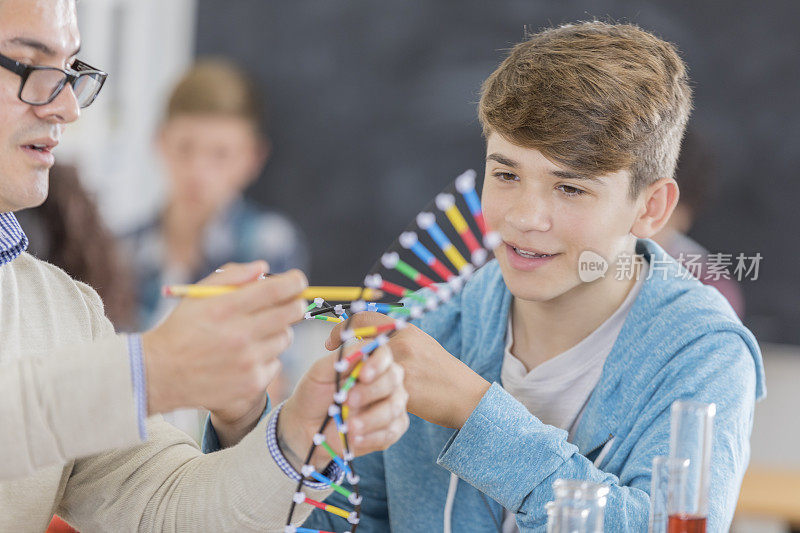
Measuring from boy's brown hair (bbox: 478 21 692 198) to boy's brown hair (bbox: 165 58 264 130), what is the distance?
2436 millimetres

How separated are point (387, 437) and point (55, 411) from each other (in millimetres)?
364

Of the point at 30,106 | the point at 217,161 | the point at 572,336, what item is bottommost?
the point at 572,336

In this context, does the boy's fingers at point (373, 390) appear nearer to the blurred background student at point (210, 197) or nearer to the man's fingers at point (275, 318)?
the man's fingers at point (275, 318)

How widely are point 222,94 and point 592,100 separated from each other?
265 cm

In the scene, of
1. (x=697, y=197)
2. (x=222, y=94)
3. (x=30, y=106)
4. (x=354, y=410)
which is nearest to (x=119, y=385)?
(x=354, y=410)

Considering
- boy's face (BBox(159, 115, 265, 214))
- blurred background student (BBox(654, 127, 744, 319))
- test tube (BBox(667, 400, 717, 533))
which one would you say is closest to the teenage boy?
test tube (BBox(667, 400, 717, 533))

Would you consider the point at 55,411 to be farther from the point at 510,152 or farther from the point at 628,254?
the point at 628,254

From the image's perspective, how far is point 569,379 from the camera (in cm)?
141

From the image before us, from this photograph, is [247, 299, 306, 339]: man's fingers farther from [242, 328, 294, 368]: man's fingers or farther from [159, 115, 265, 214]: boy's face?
[159, 115, 265, 214]: boy's face

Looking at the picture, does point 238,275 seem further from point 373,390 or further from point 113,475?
point 113,475

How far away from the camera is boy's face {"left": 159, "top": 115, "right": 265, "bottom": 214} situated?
3713 millimetres

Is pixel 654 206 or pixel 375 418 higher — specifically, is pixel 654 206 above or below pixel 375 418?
above

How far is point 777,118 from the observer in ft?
10.3

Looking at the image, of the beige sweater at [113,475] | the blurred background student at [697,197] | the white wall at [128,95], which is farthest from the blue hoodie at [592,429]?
the white wall at [128,95]
